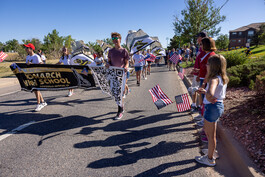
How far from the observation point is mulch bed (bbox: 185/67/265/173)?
8.13 ft

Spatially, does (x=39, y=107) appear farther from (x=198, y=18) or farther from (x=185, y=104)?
(x=198, y=18)

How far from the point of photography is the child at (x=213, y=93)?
83.6 inches

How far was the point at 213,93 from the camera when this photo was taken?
2057 mm

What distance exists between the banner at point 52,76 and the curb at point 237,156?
4036mm

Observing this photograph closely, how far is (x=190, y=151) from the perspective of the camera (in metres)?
2.92

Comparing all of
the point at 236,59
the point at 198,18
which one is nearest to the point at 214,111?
the point at 236,59

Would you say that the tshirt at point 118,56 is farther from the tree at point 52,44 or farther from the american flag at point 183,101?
the tree at point 52,44

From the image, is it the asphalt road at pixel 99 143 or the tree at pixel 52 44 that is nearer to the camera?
the asphalt road at pixel 99 143

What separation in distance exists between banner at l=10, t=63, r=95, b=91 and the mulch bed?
407 cm

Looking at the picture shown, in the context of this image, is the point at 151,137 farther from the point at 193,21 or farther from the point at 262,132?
the point at 193,21

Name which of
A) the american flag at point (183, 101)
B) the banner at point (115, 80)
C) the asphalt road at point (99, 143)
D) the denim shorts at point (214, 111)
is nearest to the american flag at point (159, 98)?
the american flag at point (183, 101)

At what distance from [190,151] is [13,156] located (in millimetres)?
3165

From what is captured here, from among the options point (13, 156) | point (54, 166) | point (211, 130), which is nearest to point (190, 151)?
point (211, 130)

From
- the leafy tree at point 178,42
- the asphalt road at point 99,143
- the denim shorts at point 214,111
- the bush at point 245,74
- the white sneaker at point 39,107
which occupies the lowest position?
the asphalt road at point 99,143
